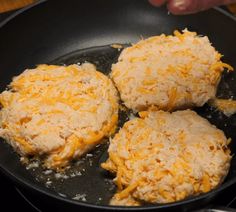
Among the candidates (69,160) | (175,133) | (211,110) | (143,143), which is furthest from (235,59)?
(69,160)

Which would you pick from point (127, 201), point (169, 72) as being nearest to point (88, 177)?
point (127, 201)

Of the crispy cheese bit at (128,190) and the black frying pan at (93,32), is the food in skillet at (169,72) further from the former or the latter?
the crispy cheese bit at (128,190)

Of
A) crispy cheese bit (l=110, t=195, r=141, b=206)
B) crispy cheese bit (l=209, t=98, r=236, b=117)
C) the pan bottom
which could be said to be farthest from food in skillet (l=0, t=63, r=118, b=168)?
crispy cheese bit (l=209, t=98, r=236, b=117)

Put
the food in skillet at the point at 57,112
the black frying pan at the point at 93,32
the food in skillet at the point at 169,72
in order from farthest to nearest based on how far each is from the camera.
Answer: the black frying pan at the point at 93,32 < the food in skillet at the point at 169,72 < the food in skillet at the point at 57,112

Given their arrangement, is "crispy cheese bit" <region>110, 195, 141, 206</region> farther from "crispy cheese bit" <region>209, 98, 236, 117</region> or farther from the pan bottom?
"crispy cheese bit" <region>209, 98, 236, 117</region>

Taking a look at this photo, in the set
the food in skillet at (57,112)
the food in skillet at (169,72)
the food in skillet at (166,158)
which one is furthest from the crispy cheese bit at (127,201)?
the food in skillet at (169,72)

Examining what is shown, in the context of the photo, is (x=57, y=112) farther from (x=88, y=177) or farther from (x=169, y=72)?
(x=169, y=72)
